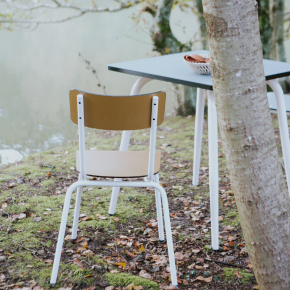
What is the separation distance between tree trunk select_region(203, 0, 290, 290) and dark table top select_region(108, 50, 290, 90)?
54 centimetres

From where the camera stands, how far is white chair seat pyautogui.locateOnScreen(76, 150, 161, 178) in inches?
73.4

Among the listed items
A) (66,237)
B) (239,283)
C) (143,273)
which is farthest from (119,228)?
(239,283)

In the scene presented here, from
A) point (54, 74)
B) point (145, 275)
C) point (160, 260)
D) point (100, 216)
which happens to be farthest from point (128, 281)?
point (54, 74)

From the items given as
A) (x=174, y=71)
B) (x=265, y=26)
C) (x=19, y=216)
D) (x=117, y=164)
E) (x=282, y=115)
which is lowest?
(x=19, y=216)

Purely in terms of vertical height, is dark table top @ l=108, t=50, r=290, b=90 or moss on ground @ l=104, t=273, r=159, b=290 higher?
dark table top @ l=108, t=50, r=290, b=90

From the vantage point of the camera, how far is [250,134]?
1.50 m

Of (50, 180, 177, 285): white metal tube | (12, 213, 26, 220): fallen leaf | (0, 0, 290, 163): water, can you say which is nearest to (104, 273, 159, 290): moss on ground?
(50, 180, 177, 285): white metal tube

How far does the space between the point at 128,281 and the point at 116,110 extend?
87 centimetres

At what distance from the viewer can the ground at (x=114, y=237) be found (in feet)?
6.23

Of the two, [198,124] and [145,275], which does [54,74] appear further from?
[145,275]

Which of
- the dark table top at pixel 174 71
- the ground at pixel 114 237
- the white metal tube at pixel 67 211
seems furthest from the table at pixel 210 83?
the white metal tube at pixel 67 211

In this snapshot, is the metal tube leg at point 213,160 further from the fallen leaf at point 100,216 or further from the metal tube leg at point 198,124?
the fallen leaf at point 100,216

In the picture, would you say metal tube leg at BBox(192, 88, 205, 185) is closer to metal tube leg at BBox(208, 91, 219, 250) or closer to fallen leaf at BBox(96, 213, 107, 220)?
metal tube leg at BBox(208, 91, 219, 250)

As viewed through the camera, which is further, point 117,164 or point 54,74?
point 54,74
